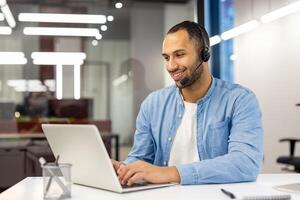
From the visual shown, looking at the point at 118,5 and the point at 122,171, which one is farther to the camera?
the point at 118,5

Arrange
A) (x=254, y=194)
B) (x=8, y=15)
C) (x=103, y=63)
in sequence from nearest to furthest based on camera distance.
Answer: (x=254, y=194)
(x=8, y=15)
(x=103, y=63)

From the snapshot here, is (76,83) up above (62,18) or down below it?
below

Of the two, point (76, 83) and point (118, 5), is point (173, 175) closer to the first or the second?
point (76, 83)

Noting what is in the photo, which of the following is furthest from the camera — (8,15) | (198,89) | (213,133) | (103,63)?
(103,63)

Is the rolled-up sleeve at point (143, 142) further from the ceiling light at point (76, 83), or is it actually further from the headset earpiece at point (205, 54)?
the ceiling light at point (76, 83)

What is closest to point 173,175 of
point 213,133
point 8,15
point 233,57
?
point 213,133

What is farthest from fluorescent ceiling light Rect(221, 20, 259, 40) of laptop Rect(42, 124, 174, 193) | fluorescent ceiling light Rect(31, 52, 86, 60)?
laptop Rect(42, 124, 174, 193)

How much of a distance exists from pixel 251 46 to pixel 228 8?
0.61m

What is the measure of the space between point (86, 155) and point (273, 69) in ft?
11.9

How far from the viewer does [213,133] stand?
176 centimetres

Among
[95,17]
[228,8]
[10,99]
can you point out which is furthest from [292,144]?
[10,99]

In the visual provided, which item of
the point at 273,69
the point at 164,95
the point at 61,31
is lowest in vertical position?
the point at 164,95

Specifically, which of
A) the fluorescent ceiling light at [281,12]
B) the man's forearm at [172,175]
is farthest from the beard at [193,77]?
the fluorescent ceiling light at [281,12]

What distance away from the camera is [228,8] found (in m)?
5.28
